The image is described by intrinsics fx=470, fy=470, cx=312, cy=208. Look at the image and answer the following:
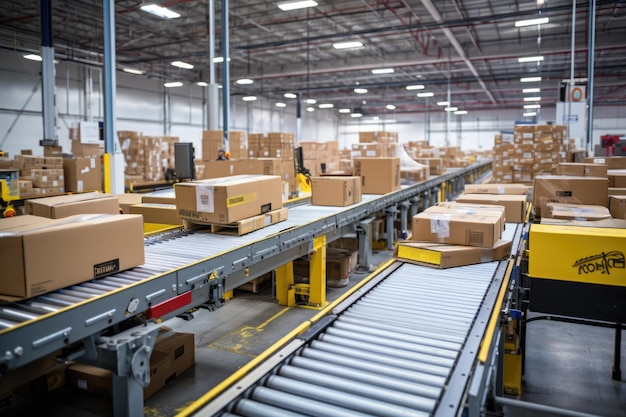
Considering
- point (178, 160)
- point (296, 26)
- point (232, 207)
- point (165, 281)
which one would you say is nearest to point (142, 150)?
point (296, 26)

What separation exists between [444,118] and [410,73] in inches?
508

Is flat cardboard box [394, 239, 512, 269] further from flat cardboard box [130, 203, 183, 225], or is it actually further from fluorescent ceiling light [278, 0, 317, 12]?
fluorescent ceiling light [278, 0, 317, 12]

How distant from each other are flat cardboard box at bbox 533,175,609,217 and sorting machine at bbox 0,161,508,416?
7.31 feet

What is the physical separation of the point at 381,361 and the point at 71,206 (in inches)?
98.3

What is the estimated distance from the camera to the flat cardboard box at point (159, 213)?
4.64m

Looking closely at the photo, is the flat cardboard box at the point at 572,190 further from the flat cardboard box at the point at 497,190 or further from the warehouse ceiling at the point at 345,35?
the warehouse ceiling at the point at 345,35

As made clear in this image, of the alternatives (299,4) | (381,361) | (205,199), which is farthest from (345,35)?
(381,361)

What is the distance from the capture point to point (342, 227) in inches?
234

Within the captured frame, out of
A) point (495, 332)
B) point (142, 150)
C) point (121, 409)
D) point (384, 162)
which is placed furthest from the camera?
point (142, 150)

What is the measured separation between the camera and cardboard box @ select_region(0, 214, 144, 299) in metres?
2.34

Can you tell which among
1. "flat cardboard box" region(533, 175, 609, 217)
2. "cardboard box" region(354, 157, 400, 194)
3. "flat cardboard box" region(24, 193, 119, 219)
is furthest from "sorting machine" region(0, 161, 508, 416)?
"cardboard box" region(354, 157, 400, 194)

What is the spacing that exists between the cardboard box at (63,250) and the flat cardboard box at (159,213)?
1.55m

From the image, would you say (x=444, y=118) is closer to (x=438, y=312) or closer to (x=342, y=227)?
(x=342, y=227)

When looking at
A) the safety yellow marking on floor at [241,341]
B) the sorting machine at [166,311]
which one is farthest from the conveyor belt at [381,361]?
the safety yellow marking on floor at [241,341]
